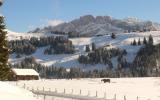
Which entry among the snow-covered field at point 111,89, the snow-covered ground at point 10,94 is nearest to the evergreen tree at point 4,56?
the snow-covered ground at point 10,94

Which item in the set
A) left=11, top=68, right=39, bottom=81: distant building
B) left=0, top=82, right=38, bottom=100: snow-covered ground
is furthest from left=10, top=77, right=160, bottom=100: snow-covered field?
left=11, top=68, right=39, bottom=81: distant building

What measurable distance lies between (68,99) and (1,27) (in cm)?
1465

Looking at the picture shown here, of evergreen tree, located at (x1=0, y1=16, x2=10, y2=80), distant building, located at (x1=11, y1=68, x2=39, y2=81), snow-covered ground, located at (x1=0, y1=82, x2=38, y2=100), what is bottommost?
distant building, located at (x1=11, y1=68, x2=39, y2=81)

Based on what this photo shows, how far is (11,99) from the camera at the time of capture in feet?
103

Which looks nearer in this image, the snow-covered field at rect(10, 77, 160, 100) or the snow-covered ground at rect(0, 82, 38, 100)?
the snow-covered ground at rect(0, 82, 38, 100)

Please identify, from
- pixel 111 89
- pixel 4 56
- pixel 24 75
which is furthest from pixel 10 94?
pixel 24 75

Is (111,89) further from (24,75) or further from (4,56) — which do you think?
(24,75)

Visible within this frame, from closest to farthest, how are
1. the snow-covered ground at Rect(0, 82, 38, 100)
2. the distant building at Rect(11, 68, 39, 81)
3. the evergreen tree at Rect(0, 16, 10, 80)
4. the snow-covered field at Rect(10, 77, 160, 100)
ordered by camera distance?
the snow-covered ground at Rect(0, 82, 38, 100) → the evergreen tree at Rect(0, 16, 10, 80) → the snow-covered field at Rect(10, 77, 160, 100) → the distant building at Rect(11, 68, 39, 81)

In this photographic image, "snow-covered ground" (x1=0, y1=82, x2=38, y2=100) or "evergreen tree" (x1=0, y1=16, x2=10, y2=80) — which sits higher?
"evergreen tree" (x1=0, y1=16, x2=10, y2=80)

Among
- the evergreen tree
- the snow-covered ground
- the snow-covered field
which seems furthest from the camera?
the snow-covered field

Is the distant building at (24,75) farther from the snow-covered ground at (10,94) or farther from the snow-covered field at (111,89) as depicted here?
the snow-covered ground at (10,94)

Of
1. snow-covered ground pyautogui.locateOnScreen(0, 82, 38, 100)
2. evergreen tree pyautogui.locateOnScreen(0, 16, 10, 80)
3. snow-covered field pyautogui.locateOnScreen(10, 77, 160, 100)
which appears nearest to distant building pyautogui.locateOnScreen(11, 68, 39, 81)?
snow-covered field pyautogui.locateOnScreen(10, 77, 160, 100)

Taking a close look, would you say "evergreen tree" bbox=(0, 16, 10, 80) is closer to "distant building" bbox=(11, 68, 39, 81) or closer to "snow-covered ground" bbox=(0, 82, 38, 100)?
"snow-covered ground" bbox=(0, 82, 38, 100)

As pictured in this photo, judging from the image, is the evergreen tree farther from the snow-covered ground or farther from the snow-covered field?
the snow-covered field
